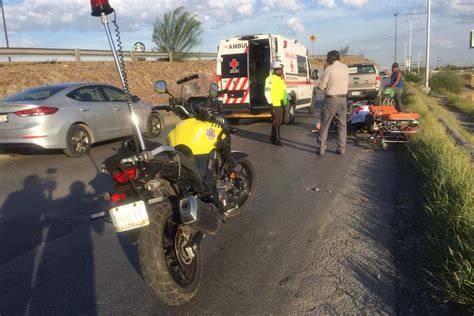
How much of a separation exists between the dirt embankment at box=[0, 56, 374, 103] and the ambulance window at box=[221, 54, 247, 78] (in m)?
2.40

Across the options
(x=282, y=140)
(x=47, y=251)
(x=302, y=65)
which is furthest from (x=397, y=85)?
(x=47, y=251)

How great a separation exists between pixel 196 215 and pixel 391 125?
677cm

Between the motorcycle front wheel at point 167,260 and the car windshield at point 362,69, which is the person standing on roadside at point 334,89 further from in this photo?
the car windshield at point 362,69

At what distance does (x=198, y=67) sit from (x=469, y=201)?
2795 cm

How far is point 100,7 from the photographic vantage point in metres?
3.06

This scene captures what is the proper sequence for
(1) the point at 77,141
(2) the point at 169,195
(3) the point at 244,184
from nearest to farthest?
1. (2) the point at 169,195
2. (3) the point at 244,184
3. (1) the point at 77,141

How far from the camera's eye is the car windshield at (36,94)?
8.62 metres

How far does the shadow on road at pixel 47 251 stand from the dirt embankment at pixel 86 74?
10.1 m

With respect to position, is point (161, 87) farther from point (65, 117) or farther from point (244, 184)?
point (65, 117)

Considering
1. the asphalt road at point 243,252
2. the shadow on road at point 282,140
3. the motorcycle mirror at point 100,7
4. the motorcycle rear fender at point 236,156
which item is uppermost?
the motorcycle mirror at point 100,7

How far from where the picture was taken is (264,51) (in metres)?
13.9

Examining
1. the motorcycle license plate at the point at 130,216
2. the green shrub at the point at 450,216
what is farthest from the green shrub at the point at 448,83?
the motorcycle license plate at the point at 130,216

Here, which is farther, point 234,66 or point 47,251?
point 234,66

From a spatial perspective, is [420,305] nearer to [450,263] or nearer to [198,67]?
[450,263]
